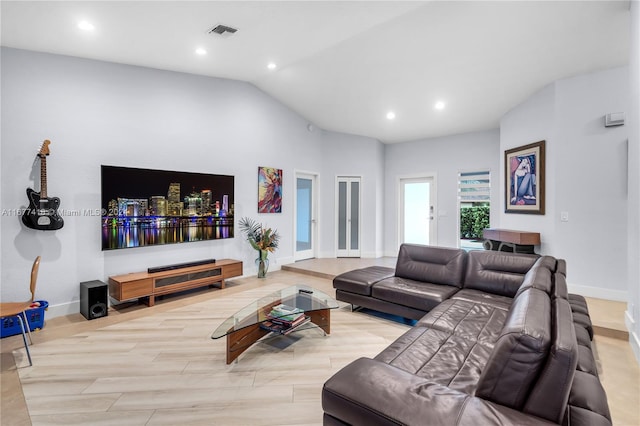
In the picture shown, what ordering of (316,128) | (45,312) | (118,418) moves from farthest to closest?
(316,128) → (45,312) → (118,418)

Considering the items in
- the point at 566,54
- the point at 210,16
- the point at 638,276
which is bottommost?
the point at 638,276

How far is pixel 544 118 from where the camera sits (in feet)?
14.0

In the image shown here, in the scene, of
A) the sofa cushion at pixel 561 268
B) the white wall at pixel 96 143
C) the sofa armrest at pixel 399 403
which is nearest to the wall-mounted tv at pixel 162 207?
the white wall at pixel 96 143

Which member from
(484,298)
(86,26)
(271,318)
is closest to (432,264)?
(484,298)

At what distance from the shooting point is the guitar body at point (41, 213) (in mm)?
3285

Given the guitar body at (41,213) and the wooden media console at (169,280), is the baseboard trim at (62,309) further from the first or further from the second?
the guitar body at (41,213)

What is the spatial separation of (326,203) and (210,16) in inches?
172

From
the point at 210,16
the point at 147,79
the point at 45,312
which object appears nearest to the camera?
the point at 210,16

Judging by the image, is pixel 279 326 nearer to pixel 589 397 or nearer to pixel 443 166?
pixel 589 397

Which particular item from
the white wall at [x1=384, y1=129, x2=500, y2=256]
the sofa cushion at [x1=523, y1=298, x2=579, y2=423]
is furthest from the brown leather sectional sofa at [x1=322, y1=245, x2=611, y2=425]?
the white wall at [x1=384, y1=129, x2=500, y2=256]

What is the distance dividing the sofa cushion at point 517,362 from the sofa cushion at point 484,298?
170 cm

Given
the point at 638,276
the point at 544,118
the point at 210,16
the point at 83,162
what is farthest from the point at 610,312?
the point at 83,162

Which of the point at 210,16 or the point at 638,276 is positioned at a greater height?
the point at 210,16

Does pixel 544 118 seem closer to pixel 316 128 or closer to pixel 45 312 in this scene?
pixel 316 128
